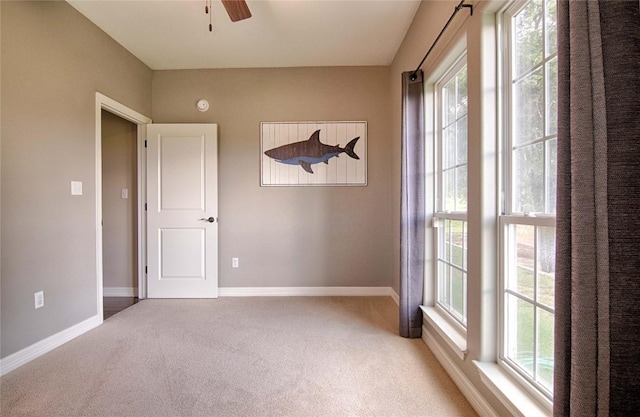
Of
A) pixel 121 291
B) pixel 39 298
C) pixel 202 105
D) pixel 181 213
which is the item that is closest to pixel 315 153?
pixel 202 105

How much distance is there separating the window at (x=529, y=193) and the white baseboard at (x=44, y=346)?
299 centimetres

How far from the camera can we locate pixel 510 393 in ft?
4.14

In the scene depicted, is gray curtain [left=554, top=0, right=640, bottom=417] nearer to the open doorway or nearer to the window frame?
the window frame

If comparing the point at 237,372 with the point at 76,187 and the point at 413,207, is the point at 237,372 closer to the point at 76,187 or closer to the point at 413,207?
the point at 413,207

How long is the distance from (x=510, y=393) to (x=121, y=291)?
13.1 feet

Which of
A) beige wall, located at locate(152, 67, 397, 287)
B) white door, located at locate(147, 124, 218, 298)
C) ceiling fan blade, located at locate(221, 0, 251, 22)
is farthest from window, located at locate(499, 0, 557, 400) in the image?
white door, located at locate(147, 124, 218, 298)

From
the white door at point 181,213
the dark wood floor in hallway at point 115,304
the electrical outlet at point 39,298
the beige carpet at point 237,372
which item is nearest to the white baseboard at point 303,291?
the white door at point 181,213

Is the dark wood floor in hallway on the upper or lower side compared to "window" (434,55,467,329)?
lower

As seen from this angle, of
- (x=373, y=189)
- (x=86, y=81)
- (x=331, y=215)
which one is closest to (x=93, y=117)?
(x=86, y=81)

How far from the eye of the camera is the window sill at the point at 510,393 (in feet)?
3.78

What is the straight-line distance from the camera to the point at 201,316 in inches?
113

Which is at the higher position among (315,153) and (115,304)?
(315,153)

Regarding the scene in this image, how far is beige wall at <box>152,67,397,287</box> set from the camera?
11.5ft

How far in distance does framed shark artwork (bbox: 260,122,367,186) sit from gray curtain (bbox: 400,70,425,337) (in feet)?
3.84
